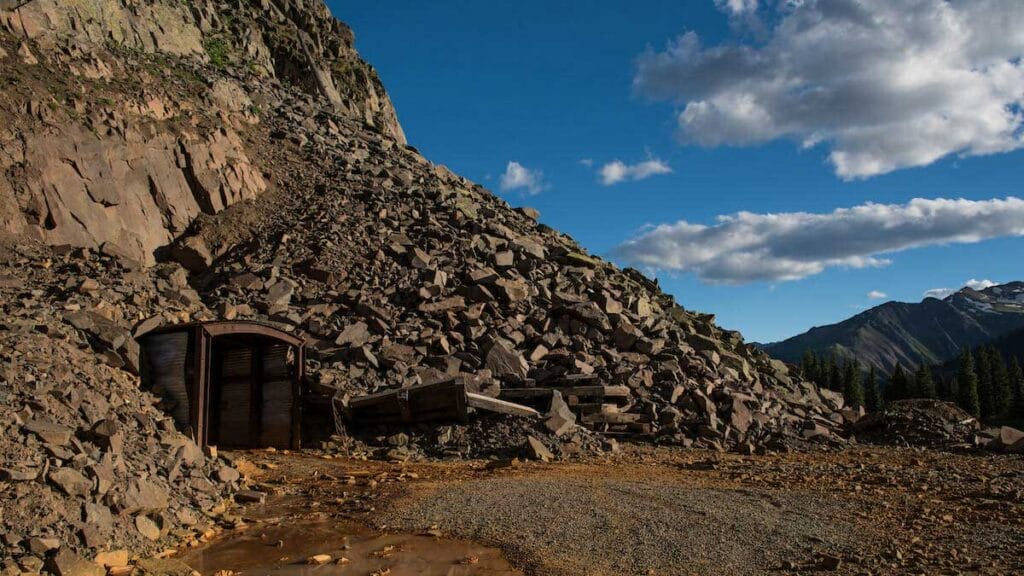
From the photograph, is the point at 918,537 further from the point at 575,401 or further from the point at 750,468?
the point at 575,401

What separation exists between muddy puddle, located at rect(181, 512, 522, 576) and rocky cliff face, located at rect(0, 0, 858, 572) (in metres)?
0.91

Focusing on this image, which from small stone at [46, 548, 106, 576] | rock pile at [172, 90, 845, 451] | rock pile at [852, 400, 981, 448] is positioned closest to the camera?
small stone at [46, 548, 106, 576]

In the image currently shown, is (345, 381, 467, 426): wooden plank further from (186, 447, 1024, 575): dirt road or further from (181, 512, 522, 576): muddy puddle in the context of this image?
(181, 512, 522, 576): muddy puddle

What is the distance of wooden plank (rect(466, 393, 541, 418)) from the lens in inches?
688

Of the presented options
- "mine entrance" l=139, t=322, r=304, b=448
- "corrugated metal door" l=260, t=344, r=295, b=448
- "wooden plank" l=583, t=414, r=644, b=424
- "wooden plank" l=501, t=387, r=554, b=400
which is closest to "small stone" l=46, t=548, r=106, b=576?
"mine entrance" l=139, t=322, r=304, b=448

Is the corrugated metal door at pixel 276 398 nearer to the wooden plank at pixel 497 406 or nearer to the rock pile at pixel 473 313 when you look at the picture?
the rock pile at pixel 473 313

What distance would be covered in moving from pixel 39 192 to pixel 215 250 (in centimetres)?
553

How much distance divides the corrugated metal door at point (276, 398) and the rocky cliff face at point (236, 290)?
46.3 inches

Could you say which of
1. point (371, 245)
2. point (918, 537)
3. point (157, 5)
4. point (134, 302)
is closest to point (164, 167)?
point (371, 245)

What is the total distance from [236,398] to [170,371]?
10.2 ft

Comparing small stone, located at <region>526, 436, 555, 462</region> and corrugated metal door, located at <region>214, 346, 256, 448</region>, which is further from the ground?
corrugated metal door, located at <region>214, 346, 256, 448</region>

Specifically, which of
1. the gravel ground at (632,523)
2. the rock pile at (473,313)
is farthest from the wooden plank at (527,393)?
the gravel ground at (632,523)

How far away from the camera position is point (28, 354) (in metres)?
12.0

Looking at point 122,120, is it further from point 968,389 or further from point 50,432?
point 968,389
